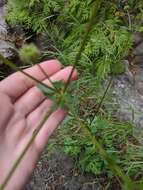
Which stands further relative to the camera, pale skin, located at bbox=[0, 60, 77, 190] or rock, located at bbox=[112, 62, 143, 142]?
rock, located at bbox=[112, 62, 143, 142]

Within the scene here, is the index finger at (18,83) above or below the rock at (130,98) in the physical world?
above

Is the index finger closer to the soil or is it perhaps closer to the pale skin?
the pale skin

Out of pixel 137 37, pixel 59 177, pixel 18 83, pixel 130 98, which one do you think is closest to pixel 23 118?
pixel 18 83

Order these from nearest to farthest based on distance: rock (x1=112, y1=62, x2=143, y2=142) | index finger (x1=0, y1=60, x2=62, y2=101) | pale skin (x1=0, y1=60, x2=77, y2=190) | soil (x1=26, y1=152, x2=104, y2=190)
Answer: pale skin (x1=0, y1=60, x2=77, y2=190) → index finger (x1=0, y1=60, x2=62, y2=101) → soil (x1=26, y1=152, x2=104, y2=190) → rock (x1=112, y1=62, x2=143, y2=142)

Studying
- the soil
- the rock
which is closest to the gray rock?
the rock

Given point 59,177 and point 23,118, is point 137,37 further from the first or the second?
point 23,118

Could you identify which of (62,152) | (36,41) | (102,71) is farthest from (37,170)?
(36,41)

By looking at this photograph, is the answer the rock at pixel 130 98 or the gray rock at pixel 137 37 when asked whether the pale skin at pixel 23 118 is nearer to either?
the rock at pixel 130 98

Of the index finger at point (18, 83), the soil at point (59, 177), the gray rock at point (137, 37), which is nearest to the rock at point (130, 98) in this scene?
the gray rock at point (137, 37)
